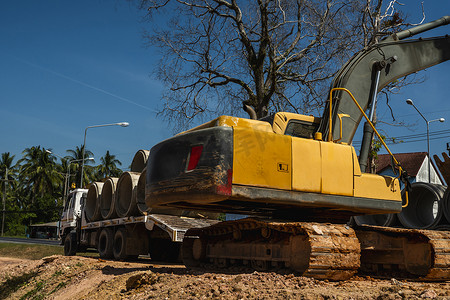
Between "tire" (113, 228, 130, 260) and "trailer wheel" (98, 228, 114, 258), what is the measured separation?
1.70 feet

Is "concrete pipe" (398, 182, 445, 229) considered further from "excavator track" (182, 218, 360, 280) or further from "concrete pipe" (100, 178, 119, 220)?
"concrete pipe" (100, 178, 119, 220)

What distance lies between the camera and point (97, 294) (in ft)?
27.9

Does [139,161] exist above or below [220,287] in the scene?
above

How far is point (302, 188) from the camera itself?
299 inches

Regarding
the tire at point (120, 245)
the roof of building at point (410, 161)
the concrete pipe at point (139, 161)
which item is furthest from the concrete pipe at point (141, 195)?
the roof of building at point (410, 161)

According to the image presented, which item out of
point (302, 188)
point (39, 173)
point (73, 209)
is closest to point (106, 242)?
point (73, 209)

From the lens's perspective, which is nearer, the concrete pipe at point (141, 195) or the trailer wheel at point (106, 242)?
the concrete pipe at point (141, 195)

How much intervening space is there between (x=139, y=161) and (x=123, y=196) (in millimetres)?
1275

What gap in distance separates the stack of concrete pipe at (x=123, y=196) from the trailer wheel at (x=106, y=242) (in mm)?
511

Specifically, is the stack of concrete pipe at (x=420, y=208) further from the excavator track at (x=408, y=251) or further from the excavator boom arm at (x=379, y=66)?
the excavator track at (x=408, y=251)

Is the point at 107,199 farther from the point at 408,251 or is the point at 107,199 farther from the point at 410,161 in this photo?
the point at 410,161

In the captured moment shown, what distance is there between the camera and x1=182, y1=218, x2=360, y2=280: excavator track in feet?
23.1

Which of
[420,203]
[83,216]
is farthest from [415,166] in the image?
[83,216]

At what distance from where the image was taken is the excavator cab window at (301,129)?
839 cm
